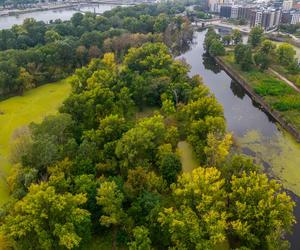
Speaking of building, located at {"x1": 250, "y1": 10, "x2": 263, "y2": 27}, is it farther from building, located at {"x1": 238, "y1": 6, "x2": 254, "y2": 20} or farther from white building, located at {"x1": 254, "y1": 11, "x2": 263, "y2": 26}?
building, located at {"x1": 238, "y1": 6, "x2": 254, "y2": 20}

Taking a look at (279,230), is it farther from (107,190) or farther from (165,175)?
(107,190)

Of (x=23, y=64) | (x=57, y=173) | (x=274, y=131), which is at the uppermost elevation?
(x=23, y=64)

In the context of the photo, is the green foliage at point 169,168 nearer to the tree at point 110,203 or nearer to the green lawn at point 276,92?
the tree at point 110,203

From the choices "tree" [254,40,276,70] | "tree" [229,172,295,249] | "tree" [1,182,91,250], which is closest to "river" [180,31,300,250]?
"tree" [229,172,295,249]

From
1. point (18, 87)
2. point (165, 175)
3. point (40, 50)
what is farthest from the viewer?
point (40, 50)

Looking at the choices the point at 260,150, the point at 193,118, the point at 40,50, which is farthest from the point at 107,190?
the point at 40,50

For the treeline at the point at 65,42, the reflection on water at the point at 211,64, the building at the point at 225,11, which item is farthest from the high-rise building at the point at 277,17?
the reflection on water at the point at 211,64
